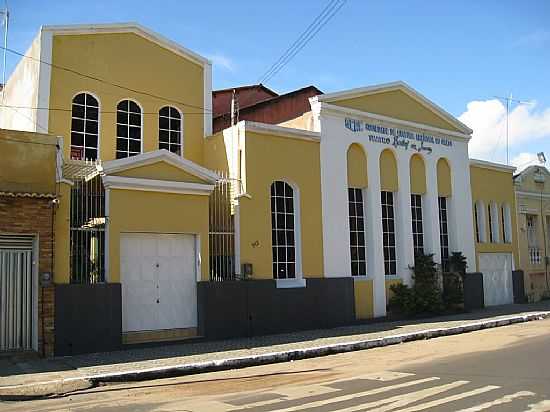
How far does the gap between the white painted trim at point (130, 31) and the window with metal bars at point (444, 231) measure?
412 inches

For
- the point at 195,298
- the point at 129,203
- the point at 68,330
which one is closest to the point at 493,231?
the point at 195,298

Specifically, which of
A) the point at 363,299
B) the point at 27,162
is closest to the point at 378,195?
the point at 363,299

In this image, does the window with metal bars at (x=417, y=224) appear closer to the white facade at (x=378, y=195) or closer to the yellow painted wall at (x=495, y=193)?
the white facade at (x=378, y=195)

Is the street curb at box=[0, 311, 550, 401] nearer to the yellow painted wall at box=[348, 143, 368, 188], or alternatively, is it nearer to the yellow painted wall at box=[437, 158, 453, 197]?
the yellow painted wall at box=[348, 143, 368, 188]

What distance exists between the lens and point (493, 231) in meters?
25.0

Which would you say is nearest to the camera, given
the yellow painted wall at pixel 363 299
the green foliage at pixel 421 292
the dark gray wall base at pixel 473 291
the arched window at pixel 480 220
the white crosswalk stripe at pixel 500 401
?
the white crosswalk stripe at pixel 500 401

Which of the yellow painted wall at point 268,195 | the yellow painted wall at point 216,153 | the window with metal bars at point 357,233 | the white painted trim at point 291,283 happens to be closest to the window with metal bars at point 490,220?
the window with metal bars at point 357,233

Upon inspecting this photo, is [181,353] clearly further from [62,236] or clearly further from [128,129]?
[128,129]

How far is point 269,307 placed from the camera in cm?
1591

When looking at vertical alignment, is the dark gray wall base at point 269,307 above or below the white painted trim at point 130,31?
below

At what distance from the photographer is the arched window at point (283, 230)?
1686 centimetres

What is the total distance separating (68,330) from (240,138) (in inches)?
269

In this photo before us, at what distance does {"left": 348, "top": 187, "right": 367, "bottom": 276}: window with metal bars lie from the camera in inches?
748

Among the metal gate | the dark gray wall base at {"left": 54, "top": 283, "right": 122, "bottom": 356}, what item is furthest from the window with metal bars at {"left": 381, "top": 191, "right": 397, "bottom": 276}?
the metal gate
